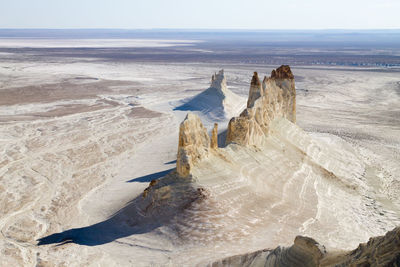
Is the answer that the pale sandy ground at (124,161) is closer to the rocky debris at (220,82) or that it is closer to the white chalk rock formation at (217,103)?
the white chalk rock formation at (217,103)

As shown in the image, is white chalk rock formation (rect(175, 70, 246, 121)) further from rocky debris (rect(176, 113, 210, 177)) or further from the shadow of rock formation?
rocky debris (rect(176, 113, 210, 177))

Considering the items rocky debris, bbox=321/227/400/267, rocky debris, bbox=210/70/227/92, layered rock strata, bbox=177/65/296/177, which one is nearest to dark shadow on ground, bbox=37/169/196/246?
layered rock strata, bbox=177/65/296/177

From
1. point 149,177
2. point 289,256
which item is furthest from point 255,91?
point 289,256

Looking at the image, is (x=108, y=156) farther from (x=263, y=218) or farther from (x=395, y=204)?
(x=395, y=204)

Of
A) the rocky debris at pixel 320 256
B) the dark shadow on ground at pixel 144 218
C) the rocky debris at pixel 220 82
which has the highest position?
the rocky debris at pixel 220 82

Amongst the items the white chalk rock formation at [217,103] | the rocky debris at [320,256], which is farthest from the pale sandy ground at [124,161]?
the white chalk rock formation at [217,103]

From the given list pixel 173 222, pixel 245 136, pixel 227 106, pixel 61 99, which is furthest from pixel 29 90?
pixel 173 222

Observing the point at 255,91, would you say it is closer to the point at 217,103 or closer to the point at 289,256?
the point at 217,103

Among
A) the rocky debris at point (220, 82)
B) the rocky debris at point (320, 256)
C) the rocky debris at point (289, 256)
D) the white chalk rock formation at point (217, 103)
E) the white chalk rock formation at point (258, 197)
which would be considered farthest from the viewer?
the rocky debris at point (220, 82)
